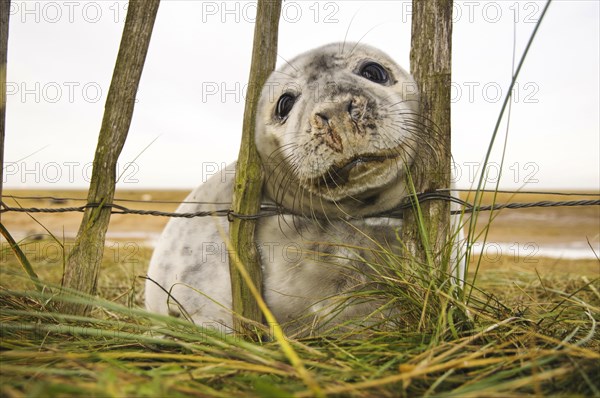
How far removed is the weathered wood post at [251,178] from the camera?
2.53 m

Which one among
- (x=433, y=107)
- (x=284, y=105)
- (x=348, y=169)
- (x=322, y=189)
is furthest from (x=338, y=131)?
(x=284, y=105)

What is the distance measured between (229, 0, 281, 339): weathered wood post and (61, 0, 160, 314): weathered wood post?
55 centimetres

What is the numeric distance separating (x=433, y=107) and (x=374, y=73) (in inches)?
19.0

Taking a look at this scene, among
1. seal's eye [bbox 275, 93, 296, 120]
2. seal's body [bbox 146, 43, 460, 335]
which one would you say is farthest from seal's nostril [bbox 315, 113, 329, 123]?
seal's eye [bbox 275, 93, 296, 120]

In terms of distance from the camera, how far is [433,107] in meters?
2.32

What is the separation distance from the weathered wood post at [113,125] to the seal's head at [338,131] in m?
0.66

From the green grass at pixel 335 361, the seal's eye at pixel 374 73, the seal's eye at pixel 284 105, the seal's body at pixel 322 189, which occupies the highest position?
the seal's eye at pixel 374 73

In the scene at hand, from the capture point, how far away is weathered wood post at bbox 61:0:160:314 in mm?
2439

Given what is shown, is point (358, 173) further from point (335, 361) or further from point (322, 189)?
point (335, 361)

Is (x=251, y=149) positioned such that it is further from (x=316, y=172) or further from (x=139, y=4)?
(x=139, y=4)

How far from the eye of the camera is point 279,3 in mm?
2602

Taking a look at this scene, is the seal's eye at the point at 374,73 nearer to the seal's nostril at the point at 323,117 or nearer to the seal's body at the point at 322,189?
the seal's body at the point at 322,189

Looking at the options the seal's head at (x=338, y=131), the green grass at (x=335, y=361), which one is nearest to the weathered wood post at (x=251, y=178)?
the seal's head at (x=338, y=131)

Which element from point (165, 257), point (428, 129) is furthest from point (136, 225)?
point (428, 129)
